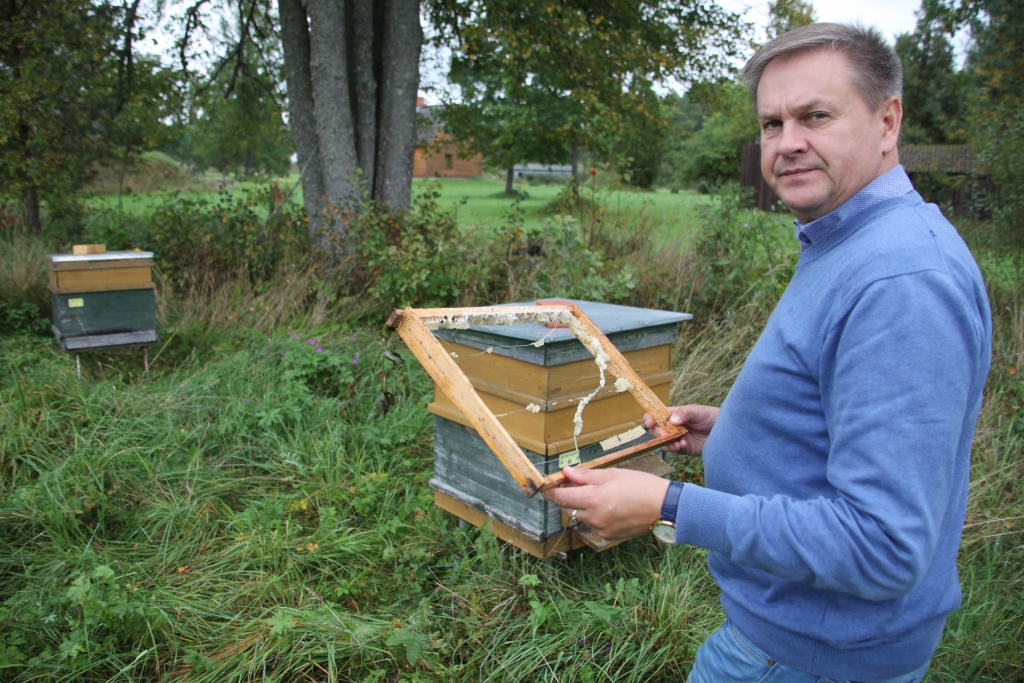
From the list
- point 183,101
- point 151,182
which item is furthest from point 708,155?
point 183,101

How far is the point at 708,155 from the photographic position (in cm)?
3108

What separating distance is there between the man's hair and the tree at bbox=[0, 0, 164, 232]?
7.86 metres

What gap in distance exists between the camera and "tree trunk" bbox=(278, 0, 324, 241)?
7129 millimetres

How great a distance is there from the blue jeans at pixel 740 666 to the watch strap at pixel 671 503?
1.22 ft

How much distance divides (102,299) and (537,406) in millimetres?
4133

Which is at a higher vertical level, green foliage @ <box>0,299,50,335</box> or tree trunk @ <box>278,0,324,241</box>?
tree trunk @ <box>278,0,324,241</box>

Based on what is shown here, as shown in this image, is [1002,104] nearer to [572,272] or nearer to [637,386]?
[572,272]

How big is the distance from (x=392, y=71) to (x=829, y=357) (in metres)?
6.94

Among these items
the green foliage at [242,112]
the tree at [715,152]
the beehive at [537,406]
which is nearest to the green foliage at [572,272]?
the beehive at [537,406]

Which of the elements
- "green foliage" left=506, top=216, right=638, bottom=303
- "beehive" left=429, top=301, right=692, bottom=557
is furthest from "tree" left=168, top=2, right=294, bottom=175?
"beehive" left=429, top=301, right=692, bottom=557

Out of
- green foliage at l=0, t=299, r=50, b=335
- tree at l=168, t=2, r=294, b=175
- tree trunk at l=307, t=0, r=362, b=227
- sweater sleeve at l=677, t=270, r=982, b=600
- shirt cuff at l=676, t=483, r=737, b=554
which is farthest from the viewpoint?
tree at l=168, t=2, r=294, b=175

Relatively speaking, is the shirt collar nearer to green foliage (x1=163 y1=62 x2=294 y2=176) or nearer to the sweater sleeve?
the sweater sleeve

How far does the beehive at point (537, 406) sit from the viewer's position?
267 centimetres

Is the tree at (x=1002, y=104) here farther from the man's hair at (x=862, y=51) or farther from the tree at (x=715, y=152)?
the tree at (x=715, y=152)
